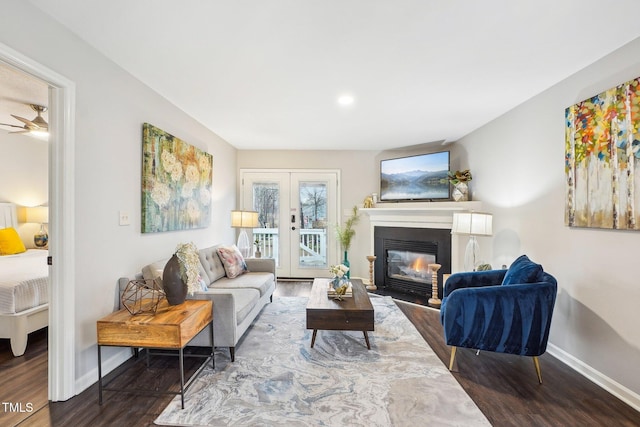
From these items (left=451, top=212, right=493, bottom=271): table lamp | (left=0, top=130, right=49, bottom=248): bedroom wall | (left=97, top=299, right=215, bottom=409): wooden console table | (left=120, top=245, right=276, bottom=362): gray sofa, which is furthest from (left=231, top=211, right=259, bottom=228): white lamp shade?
(left=451, top=212, right=493, bottom=271): table lamp

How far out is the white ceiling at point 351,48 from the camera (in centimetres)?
175

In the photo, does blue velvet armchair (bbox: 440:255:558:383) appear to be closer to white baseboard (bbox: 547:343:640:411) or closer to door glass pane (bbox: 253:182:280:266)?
white baseboard (bbox: 547:343:640:411)

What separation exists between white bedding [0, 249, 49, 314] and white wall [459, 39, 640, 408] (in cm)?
479

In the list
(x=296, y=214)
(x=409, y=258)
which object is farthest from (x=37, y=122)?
(x=409, y=258)

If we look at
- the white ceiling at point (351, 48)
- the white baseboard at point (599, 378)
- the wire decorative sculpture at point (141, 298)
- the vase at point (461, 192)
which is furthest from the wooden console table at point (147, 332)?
the vase at point (461, 192)

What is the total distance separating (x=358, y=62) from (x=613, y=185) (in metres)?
2.12

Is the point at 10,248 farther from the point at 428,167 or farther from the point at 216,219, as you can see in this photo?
the point at 428,167

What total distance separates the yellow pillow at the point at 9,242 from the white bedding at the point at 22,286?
0.95m

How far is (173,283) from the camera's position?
2182mm

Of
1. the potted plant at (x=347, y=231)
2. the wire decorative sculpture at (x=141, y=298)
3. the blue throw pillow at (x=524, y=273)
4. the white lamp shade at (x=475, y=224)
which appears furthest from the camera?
the potted plant at (x=347, y=231)

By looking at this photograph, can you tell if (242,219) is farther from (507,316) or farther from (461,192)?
(507,316)

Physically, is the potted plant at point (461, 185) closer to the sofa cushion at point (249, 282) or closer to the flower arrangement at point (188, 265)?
the sofa cushion at point (249, 282)

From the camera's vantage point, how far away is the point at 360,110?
135 inches

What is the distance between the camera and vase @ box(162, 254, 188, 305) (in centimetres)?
217
